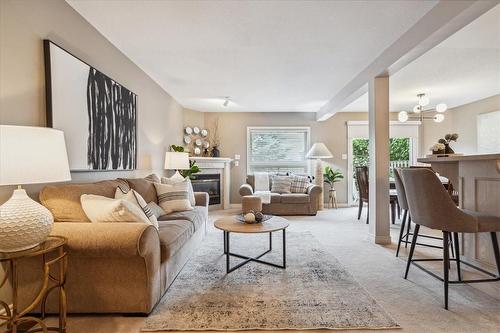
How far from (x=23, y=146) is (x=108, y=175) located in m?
1.90

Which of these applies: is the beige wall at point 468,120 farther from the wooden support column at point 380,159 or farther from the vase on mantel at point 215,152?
the vase on mantel at point 215,152

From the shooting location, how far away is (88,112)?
273 centimetres

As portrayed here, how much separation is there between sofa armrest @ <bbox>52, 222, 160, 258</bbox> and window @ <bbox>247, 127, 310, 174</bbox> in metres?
5.36

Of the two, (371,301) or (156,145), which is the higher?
(156,145)

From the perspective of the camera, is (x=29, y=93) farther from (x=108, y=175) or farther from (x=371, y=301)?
(x=371, y=301)

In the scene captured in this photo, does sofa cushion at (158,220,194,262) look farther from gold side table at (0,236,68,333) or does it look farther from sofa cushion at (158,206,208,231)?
gold side table at (0,236,68,333)

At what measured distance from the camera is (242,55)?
11.7 ft

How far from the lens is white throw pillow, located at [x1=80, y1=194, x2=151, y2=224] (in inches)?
79.8

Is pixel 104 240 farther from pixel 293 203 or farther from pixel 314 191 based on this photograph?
pixel 314 191

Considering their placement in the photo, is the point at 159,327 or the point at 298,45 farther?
the point at 298,45

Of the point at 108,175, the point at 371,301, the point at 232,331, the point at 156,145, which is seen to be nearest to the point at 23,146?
the point at 232,331

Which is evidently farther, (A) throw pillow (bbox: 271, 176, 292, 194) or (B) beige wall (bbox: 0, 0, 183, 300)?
(A) throw pillow (bbox: 271, 176, 292, 194)

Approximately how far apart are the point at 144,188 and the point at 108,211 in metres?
1.35

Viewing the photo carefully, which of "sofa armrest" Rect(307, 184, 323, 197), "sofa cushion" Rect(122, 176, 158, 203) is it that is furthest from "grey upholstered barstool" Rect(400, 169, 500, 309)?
"sofa armrest" Rect(307, 184, 323, 197)
